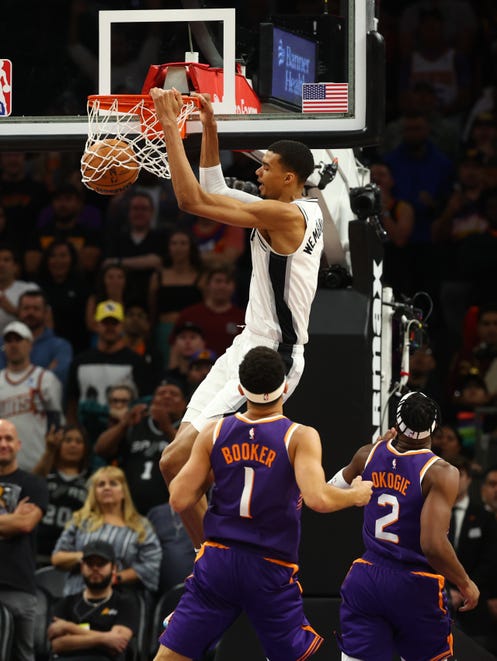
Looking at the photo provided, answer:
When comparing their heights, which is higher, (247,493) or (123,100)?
(123,100)

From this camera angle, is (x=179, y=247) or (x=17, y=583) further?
(x=179, y=247)

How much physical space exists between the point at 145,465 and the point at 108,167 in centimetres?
469

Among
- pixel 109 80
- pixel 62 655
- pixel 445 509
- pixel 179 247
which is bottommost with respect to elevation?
pixel 62 655

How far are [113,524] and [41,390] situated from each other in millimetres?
1989

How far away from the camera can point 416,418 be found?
7.70 metres

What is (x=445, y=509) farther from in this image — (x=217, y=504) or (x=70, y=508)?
Answer: (x=70, y=508)

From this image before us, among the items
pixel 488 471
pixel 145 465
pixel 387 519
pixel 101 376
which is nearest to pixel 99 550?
pixel 145 465

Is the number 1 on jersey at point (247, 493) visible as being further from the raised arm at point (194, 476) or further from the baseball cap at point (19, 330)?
the baseball cap at point (19, 330)

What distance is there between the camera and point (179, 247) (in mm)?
13977

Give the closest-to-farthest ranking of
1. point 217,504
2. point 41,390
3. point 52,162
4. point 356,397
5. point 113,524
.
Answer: point 217,504 → point 356,397 → point 113,524 → point 41,390 → point 52,162

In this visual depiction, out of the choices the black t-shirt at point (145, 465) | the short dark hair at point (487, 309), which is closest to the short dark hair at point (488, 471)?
the short dark hair at point (487, 309)

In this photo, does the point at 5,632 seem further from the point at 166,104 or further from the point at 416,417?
the point at 166,104

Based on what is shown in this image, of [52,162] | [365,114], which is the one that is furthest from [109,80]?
[52,162]

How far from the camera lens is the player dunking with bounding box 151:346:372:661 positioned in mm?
6984
